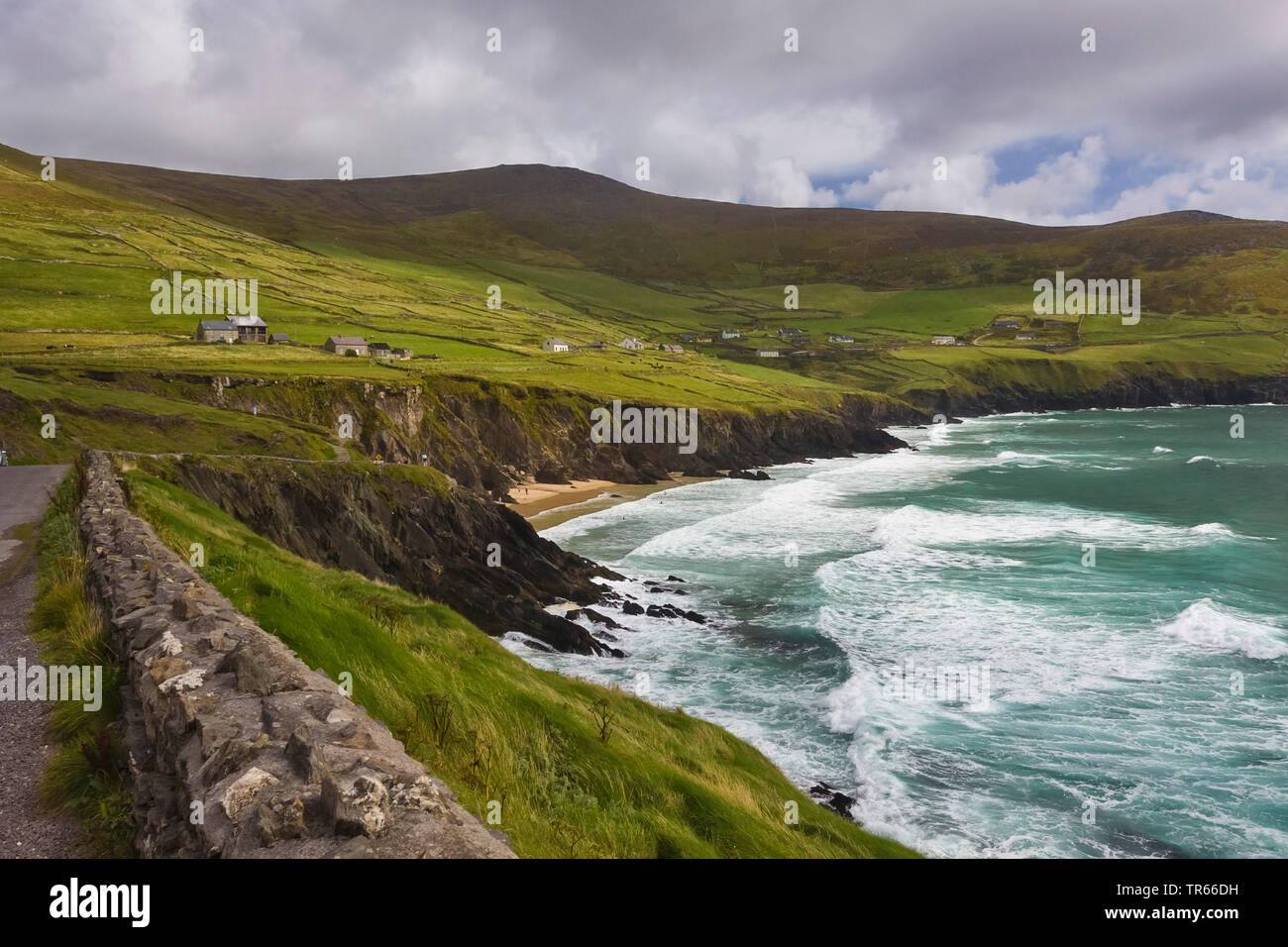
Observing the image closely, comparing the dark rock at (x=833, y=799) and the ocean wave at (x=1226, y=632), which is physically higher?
the ocean wave at (x=1226, y=632)

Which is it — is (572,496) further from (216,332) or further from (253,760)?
(253,760)

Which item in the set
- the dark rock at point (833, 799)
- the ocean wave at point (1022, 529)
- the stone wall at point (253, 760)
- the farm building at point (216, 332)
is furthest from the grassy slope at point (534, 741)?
the farm building at point (216, 332)

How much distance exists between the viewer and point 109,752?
6.78 meters

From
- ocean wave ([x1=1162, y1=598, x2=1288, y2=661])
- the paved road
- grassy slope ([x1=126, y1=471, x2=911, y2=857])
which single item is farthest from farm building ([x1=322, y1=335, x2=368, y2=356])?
ocean wave ([x1=1162, y1=598, x2=1288, y2=661])

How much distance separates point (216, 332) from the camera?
299 feet

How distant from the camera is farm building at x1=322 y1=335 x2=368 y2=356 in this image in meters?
92.2

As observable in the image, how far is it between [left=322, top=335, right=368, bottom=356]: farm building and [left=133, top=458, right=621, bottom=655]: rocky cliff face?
55.7m

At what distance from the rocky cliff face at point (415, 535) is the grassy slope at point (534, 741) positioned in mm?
14303

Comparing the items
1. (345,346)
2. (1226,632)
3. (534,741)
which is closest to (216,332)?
(345,346)

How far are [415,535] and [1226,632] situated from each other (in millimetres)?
37061

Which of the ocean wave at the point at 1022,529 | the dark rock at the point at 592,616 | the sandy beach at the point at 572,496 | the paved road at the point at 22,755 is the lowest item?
the dark rock at the point at 592,616

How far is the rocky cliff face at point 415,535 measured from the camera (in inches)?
1245

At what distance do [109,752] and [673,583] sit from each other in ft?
119

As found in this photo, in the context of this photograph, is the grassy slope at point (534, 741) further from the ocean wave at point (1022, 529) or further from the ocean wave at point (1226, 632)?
the ocean wave at point (1022, 529)
